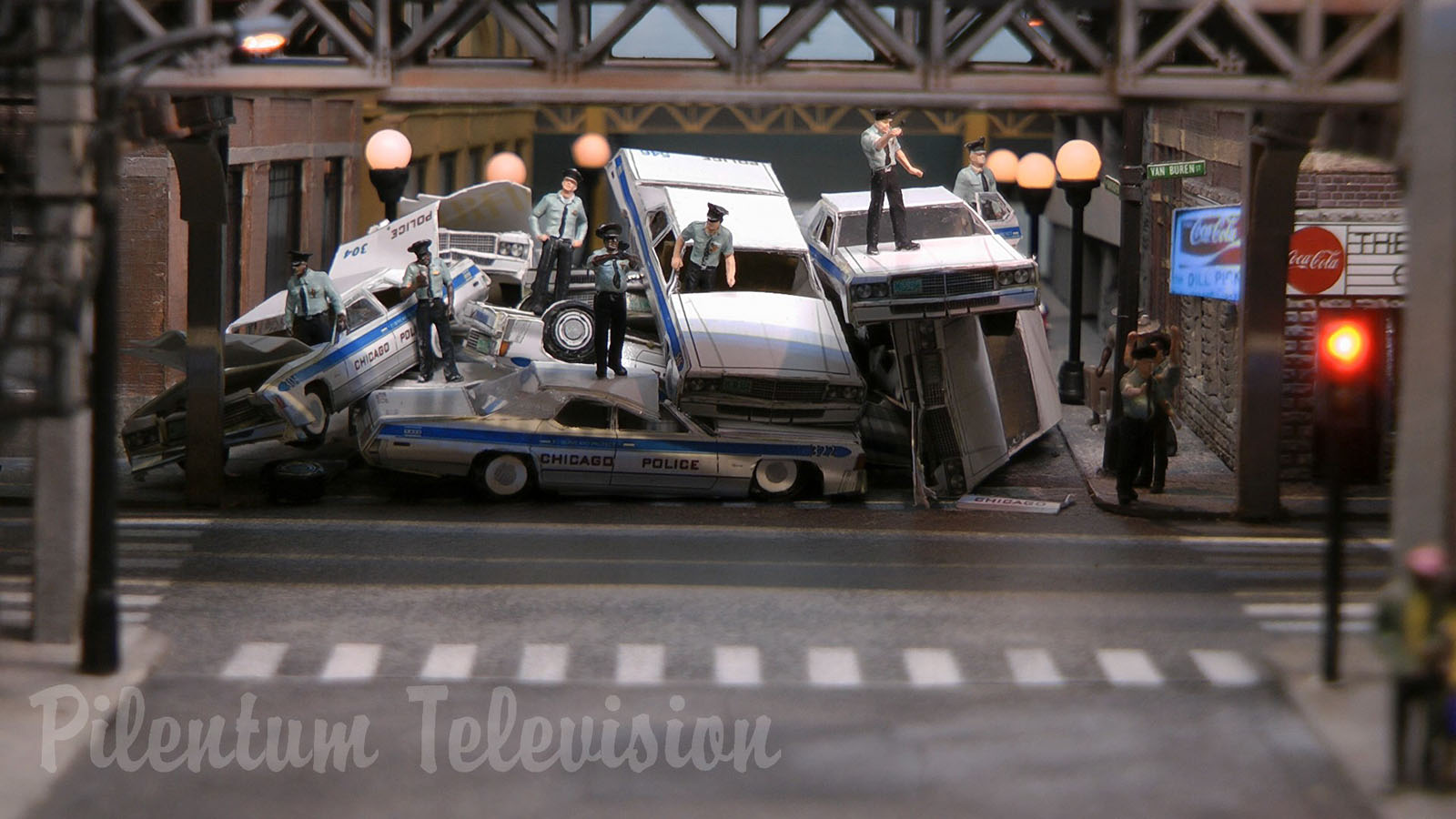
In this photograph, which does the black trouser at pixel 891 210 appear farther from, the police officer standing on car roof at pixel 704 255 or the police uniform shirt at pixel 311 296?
the police uniform shirt at pixel 311 296

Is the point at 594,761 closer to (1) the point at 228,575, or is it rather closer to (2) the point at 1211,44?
(1) the point at 228,575

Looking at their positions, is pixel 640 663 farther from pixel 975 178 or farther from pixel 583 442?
pixel 975 178

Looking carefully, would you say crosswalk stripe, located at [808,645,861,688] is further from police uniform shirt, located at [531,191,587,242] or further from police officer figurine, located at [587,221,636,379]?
police uniform shirt, located at [531,191,587,242]

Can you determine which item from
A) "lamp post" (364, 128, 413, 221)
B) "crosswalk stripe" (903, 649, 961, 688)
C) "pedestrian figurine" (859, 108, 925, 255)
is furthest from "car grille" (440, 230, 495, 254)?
"crosswalk stripe" (903, 649, 961, 688)

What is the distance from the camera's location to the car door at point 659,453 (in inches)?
837

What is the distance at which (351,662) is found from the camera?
48.9 feet

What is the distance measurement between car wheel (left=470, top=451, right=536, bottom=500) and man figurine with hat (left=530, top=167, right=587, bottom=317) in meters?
4.87

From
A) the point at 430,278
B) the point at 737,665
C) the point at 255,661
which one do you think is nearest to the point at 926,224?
the point at 430,278

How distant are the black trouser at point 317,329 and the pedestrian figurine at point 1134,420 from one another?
10.2m

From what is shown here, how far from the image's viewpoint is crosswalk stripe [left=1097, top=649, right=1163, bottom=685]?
14.5 metres

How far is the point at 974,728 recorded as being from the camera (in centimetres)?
1316

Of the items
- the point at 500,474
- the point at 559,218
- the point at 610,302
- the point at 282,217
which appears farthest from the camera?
→ the point at 282,217

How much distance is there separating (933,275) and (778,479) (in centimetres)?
310

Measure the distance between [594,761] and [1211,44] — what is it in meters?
9.33
